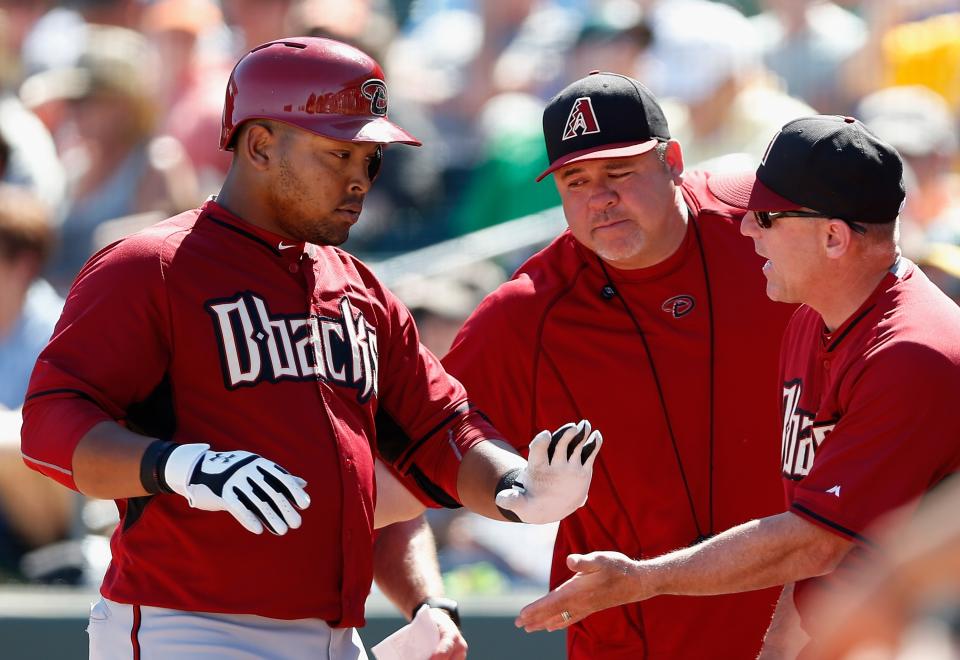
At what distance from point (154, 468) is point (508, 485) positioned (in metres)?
0.87

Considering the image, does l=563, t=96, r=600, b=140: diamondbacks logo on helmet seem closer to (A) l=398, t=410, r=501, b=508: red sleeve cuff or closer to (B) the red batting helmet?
(B) the red batting helmet

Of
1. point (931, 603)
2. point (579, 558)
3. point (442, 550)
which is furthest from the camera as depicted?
point (442, 550)

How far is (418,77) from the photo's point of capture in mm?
8289

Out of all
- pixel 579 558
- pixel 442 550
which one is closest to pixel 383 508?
pixel 579 558

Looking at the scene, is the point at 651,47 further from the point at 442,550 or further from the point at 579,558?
the point at 579,558

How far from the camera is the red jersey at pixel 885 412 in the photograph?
10.3ft

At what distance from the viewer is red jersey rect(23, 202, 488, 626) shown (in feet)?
10.2

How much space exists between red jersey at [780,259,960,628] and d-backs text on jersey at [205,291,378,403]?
1.05m

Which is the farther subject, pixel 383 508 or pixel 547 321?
pixel 547 321

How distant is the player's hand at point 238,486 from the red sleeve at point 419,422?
70 cm

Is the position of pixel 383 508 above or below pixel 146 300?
below

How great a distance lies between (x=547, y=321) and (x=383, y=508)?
749 millimetres

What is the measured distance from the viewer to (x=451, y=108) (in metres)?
8.06

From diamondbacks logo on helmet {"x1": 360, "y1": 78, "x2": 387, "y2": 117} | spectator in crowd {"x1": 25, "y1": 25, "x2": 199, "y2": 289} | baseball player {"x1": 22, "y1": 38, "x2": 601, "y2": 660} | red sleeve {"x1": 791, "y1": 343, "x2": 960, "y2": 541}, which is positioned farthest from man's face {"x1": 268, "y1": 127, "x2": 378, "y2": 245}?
spectator in crowd {"x1": 25, "y1": 25, "x2": 199, "y2": 289}
